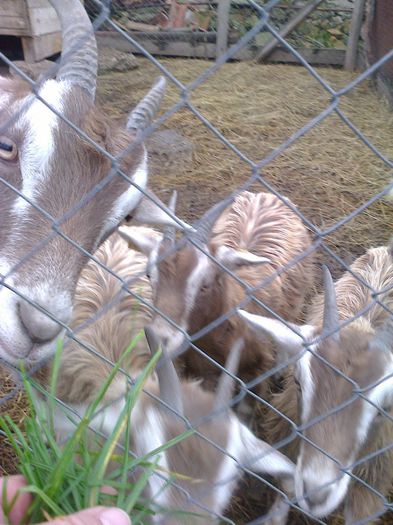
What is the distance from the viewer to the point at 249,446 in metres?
2.11

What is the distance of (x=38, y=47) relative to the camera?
21.5 ft

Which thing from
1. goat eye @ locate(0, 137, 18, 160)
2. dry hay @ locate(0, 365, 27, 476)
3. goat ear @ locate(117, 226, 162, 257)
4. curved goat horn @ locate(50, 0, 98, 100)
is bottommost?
dry hay @ locate(0, 365, 27, 476)

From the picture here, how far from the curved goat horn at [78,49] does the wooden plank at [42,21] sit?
4.21 m

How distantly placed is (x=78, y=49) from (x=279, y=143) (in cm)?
400

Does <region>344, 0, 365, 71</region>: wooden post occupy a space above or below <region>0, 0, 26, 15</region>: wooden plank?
below

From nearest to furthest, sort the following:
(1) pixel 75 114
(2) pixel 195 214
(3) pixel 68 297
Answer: (3) pixel 68 297, (1) pixel 75 114, (2) pixel 195 214

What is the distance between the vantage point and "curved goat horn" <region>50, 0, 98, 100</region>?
2.39 meters

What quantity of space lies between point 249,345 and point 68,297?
4.93ft

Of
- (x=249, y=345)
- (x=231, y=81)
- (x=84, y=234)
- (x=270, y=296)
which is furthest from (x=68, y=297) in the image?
(x=231, y=81)

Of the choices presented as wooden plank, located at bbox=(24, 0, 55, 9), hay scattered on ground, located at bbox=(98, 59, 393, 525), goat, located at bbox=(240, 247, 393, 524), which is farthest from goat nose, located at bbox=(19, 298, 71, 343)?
wooden plank, located at bbox=(24, 0, 55, 9)

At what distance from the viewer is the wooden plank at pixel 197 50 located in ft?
28.7

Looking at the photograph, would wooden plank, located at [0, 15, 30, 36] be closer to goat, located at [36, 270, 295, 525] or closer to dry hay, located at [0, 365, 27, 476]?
dry hay, located at [0, 365, 27, 476]

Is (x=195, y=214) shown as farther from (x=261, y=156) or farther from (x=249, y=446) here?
(x=249, y=446)

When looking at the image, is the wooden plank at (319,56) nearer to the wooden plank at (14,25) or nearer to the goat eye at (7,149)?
the wooden plank at (14,25)
